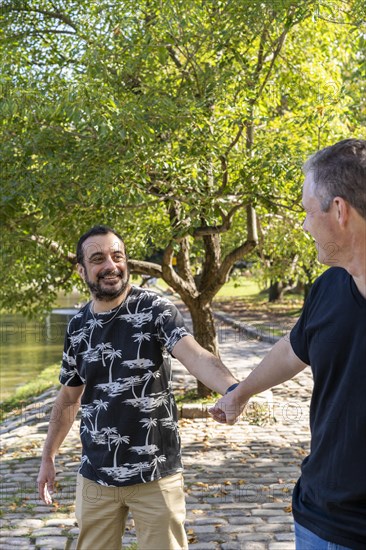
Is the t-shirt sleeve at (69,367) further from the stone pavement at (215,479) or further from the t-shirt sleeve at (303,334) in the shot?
the stone pavement at (215,479)

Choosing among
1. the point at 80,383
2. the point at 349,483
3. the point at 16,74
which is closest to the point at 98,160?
the point at 16,74

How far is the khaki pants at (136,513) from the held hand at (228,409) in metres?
0.46

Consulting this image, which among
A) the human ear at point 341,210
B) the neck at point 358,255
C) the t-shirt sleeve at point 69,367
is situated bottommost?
the t-shirt sleeve at point 69,367

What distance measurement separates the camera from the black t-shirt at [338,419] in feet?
8.33

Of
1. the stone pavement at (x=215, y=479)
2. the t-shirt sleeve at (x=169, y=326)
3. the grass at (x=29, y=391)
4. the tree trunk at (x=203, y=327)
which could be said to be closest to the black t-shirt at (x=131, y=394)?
the t-shirt sleeve at (x=169, y=326)

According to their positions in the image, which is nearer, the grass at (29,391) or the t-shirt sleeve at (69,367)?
the t-shirt sleeve at (69,367)

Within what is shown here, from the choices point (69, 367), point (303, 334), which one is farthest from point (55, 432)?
point (303, 334)

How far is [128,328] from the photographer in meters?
4.00

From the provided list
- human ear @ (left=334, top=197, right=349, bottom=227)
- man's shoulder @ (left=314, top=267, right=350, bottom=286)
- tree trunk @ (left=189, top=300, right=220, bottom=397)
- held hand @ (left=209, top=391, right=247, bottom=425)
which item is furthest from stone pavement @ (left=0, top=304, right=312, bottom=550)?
human ear @ (left=334, top=197, right=349, bottom=227)

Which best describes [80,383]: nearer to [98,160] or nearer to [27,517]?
[27,517]

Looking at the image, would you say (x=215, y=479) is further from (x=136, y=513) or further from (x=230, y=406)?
(x=230, y=406)

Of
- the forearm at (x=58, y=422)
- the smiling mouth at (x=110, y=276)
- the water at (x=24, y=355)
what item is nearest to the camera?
the smiling mouth at (x=110, y=276)

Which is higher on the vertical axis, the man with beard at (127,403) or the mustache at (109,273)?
the mustache at (109,273)

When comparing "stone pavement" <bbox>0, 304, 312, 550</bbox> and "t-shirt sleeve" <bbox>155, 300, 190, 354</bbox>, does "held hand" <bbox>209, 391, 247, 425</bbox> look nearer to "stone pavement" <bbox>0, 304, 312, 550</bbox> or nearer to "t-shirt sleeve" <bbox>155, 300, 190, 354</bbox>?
"t-shirt sleeve" <bbox>155, 300, 190, 354</bbox>
